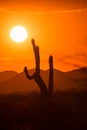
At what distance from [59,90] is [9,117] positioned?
6543 mm

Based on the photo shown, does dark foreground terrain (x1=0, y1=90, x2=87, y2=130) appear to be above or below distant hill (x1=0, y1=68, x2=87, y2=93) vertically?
above

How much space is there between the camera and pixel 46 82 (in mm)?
24094

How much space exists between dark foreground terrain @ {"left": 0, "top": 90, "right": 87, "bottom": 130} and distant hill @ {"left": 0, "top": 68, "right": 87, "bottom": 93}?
8.89 ft

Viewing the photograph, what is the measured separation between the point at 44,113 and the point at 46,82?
7.89 m

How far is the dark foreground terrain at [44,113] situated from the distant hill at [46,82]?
271 centimetres

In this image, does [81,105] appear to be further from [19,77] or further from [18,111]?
[19,77]

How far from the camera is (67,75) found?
27.8 m

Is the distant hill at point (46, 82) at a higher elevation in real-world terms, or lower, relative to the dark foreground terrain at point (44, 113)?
lower

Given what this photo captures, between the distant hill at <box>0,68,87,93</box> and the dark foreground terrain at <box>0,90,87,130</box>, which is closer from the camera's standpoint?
the dark foreground terrain at <box>0,90,87,130</box>

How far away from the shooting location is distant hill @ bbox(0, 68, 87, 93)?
24.2 meters

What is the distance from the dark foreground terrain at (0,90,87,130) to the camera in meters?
16.1

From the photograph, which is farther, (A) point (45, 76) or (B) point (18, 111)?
(A) point (45, 76)

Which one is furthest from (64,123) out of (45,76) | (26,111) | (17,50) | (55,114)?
(45,76)

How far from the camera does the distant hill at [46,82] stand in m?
24.2
